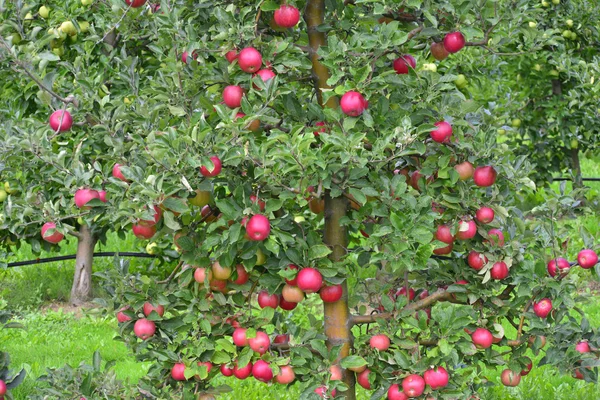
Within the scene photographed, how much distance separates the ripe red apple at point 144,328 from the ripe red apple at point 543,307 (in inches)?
52.3

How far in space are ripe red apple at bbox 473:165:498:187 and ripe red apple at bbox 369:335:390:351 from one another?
2.02ft

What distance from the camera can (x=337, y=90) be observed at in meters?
2.46

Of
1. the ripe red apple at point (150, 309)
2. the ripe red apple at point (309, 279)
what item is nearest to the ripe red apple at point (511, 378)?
the ripe red apple at point (309, 279)

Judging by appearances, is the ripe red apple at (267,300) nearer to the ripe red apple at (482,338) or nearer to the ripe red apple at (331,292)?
the ripe red apple at (331,292)

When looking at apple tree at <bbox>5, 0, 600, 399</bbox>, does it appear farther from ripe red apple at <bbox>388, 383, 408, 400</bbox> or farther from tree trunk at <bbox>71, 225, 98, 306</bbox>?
tree trunk at <bbox>71, 225, 98, 306</bbox>

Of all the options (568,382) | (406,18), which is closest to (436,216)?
(406,18)

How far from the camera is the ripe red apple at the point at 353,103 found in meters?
2.46

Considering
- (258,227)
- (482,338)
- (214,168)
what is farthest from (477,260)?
(214,168)

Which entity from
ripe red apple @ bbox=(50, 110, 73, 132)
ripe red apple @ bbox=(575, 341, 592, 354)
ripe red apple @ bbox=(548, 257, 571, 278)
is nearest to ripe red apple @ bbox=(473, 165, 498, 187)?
ripe red apple @ bbox=(548, 257, 571, 278)

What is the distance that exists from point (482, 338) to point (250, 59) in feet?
4.05

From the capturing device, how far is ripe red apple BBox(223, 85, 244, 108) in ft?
8.21

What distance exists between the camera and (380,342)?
2695 mm

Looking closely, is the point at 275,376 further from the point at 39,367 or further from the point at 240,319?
the point at 39,367

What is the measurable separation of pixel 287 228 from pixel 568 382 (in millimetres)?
2567
